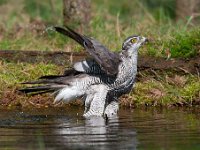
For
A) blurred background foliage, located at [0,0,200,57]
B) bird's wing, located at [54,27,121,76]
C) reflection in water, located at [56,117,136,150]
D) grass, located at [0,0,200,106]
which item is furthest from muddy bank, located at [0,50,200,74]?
reflection in water, located at [56,117,136,150]

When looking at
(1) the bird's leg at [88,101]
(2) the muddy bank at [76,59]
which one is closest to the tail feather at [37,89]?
(1) the bird's leg at [88,101]

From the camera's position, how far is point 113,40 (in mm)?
12781

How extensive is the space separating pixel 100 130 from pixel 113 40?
4333 mm

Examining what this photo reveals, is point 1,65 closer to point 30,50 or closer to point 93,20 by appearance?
point 30,50

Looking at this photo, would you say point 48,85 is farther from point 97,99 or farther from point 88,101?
point 97,99

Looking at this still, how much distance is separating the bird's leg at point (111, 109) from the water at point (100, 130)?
0.38 feet

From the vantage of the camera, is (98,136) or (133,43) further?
(133,43)

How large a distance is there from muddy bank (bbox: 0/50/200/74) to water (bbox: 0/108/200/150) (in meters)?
1.01

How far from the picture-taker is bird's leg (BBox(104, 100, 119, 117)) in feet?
33.0

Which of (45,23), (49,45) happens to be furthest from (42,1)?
(49,45)

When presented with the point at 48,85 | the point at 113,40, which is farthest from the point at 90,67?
the point at 113,40

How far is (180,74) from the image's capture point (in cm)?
1122

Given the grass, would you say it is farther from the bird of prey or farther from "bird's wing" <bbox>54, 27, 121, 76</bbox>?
"bird's wing" <bbox>54, 27, 121, 76</bbox>

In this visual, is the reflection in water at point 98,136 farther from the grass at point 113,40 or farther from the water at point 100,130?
the grass at point 113,40
